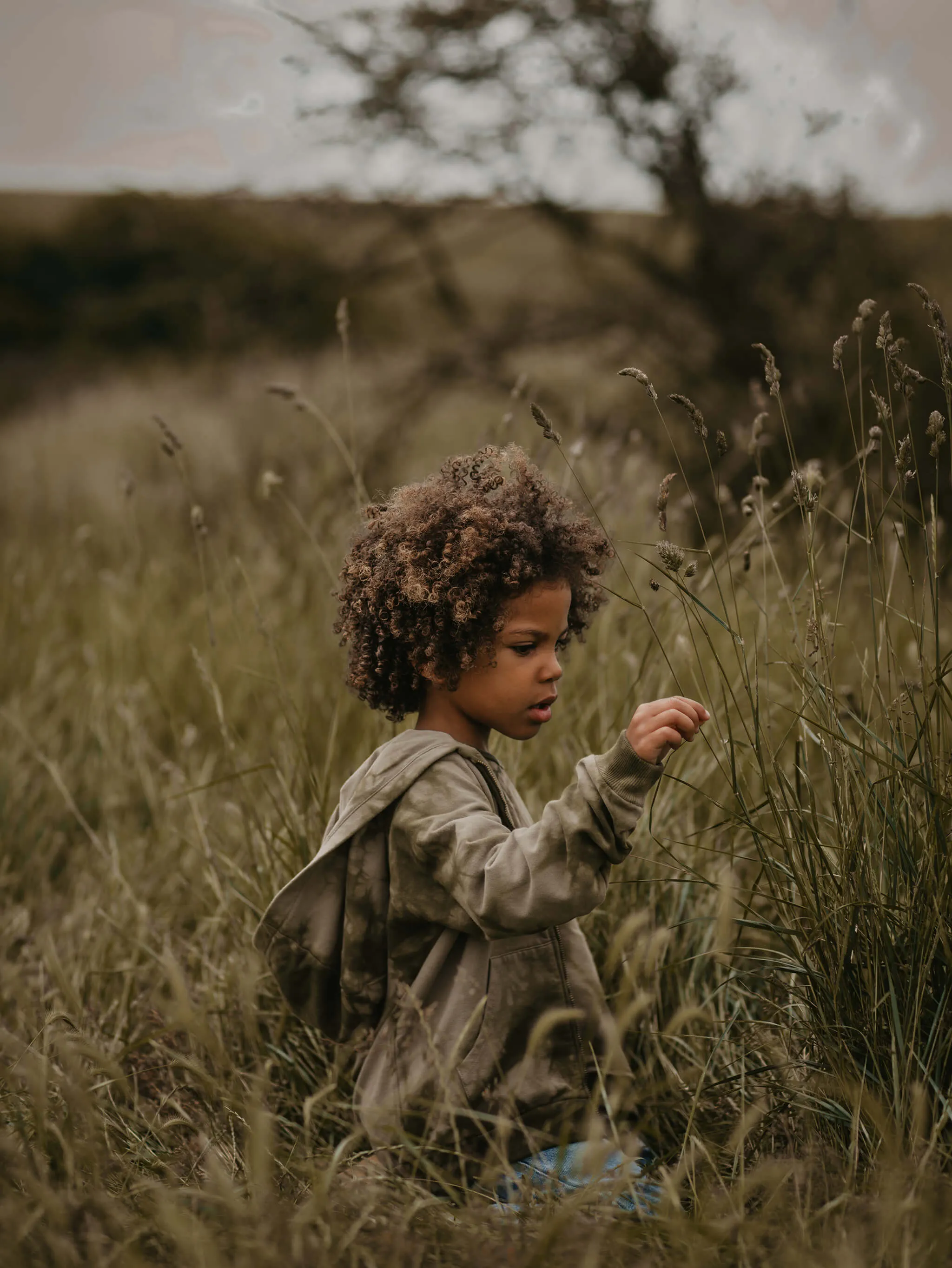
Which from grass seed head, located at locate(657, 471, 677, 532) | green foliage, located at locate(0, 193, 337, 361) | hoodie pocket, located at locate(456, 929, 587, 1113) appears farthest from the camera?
green foliage, located at locate(0, 193, 337, 361)

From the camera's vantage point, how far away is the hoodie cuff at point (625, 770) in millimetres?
1495

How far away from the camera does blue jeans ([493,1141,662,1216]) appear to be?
55.5 inches

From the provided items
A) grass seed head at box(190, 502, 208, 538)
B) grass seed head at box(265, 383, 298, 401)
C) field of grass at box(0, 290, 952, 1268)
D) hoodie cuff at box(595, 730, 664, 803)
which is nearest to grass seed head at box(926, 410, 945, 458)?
field of grass at box(0, 290, 952, 1268)

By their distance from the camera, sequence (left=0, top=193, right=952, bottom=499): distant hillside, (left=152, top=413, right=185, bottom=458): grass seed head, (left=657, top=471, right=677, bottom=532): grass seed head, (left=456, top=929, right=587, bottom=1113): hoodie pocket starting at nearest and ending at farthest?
(left=657, top=471, right=677, bottom=532): grass seed head < (left=456, top=929, right=587, bottom=1113): hoodie pocket < (left=152, top=413, right=185, bottom=458): grass seed head < (left=0, top=193, right=952, bottom=499): distant hillside

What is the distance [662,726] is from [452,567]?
0.41 m

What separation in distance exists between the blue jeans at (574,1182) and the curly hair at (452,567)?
705 mm

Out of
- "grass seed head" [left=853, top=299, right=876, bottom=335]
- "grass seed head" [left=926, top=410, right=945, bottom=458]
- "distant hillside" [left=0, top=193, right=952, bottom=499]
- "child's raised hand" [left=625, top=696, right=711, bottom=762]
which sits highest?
"distant hillside" [left=0, top=193, right=952, bottom=499]

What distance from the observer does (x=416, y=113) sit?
188 inches

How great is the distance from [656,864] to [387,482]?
298 cm

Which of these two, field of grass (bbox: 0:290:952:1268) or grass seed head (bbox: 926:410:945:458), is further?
grass seed head (bbox: 926:410:945:458)

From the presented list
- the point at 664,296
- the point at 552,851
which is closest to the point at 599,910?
the point at 552,851

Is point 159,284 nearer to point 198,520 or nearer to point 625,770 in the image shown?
point 198,520

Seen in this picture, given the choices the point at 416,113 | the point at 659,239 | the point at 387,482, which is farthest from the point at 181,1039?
the point at 659,239

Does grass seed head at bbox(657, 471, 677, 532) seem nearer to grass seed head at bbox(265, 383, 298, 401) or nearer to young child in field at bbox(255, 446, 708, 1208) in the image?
young child in field at bbox(255, 446, 708, 1208)
